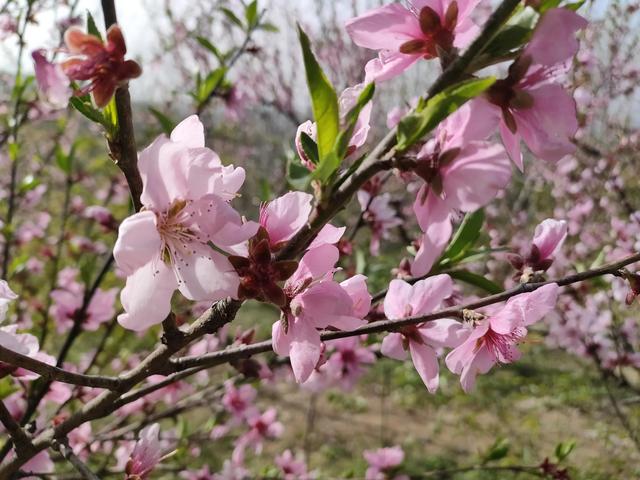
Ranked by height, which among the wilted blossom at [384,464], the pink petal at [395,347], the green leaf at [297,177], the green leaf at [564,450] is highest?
the green leaf at [297,177]

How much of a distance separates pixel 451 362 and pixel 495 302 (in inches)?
5.5

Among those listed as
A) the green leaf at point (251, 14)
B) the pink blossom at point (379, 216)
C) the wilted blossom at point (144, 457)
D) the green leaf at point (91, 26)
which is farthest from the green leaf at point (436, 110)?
the green leaf at point (251, 14)

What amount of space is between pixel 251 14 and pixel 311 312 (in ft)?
6.12

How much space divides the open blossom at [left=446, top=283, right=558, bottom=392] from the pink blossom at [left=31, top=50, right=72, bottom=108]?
0.79m

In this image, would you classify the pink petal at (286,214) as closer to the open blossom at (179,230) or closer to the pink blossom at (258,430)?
the open blossom at (179,230)

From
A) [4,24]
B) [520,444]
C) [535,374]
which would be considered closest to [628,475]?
[520,444]

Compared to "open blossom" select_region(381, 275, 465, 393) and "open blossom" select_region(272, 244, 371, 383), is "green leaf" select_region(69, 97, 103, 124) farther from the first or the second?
"open blossom" select_region(381, 275, 465, 393)

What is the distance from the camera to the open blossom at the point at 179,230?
0.68 meters

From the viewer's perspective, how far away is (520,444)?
498cm

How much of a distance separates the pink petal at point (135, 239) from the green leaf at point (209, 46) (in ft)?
4.65

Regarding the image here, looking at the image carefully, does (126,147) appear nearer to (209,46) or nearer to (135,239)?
(135,239)

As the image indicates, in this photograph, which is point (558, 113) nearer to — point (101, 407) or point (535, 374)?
point (101, 407)

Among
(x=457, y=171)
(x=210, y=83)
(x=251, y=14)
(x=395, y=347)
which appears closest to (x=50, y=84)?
(x=457, y=171)

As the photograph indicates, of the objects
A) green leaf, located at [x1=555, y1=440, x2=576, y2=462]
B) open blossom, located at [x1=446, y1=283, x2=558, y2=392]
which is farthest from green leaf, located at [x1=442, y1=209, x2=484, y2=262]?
green leaf, located at [x1=555, y1=440, x2=576, y2=462]
